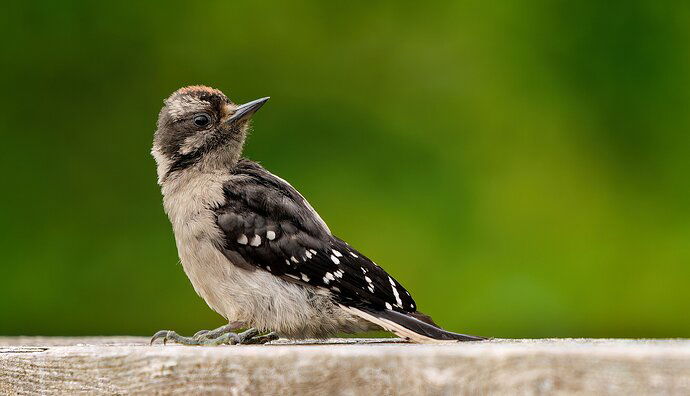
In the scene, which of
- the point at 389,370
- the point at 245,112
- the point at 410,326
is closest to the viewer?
the point at 389,370

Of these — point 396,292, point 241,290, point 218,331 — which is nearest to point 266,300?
→ point 241,290

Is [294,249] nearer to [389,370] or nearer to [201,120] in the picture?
[201,120]

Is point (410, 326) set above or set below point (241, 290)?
below

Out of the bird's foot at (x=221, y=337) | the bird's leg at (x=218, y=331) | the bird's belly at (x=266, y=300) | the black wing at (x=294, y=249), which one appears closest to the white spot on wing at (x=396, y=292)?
the black wing at (x=294, y=249)

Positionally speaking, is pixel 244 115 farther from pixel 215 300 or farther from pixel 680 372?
pixel 680 372

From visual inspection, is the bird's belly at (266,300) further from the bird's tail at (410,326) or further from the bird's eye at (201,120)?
the bird's eye at (201,120)

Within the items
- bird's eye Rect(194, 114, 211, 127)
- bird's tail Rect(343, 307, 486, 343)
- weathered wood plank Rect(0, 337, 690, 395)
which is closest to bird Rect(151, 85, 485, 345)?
bird's tail Rect(343, 307, 486, 343)

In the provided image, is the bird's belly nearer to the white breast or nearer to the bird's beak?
the white breast

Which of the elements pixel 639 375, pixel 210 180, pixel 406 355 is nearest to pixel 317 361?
pixel 406 355
